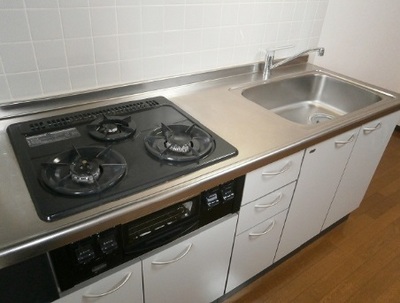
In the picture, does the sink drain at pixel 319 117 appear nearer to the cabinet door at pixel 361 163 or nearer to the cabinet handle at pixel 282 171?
the cabinet door at pixel 361 163

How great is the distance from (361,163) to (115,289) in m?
1.37

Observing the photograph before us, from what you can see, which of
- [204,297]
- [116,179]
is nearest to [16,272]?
[116,179]

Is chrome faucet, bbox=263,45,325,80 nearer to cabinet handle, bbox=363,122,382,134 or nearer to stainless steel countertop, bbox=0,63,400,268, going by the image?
stainless steel countertop, bbox=0,63,400,268

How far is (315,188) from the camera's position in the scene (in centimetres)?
146

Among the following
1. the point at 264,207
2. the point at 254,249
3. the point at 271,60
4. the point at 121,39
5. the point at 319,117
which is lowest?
the point at 254,249

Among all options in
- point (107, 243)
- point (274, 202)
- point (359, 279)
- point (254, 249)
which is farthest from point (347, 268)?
point (107, 243)

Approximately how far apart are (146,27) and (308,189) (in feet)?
3.18

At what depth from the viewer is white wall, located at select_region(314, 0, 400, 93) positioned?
2.20 m

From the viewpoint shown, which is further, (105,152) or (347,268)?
(347,268)

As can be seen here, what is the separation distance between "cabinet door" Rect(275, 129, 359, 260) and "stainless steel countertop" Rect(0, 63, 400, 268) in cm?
10

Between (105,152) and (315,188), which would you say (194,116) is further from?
(315,188)

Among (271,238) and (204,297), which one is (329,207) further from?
(204,297)

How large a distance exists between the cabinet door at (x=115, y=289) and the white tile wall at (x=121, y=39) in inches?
26.3

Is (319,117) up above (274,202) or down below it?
above
